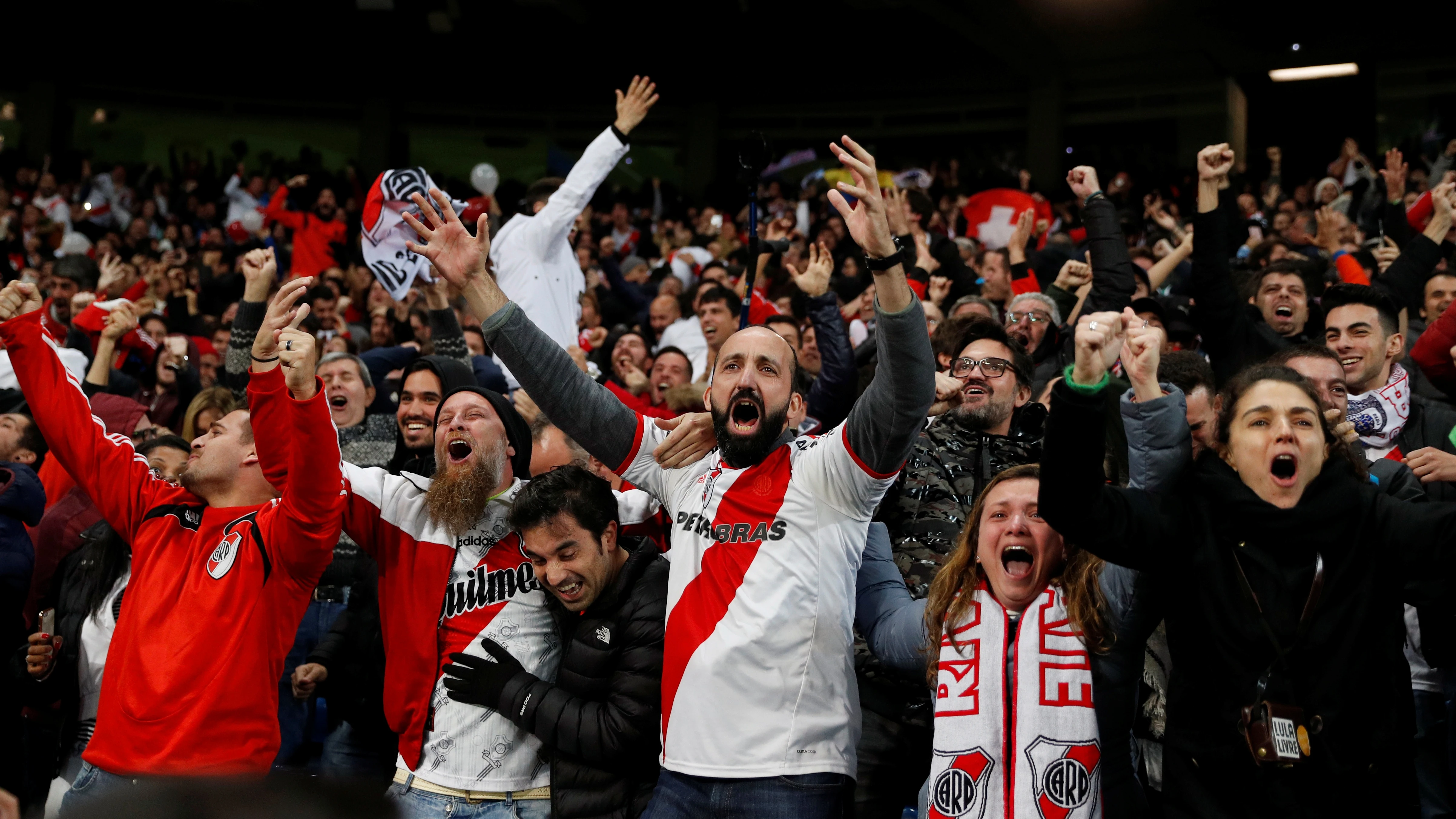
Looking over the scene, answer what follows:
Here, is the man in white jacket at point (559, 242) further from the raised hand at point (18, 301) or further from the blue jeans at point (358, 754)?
the raised hand at point (18, 301)

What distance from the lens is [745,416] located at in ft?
10.7

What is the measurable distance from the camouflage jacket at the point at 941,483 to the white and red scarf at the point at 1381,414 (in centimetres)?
125

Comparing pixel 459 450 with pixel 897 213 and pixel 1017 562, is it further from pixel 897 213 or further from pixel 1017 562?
pixel 897 213

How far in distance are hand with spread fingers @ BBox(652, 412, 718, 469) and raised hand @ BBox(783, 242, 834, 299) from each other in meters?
1.60

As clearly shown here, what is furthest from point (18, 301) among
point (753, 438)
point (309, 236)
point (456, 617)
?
point (309, 236)

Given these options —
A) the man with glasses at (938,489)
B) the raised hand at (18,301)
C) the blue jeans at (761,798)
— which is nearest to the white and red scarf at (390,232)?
the raised hand at (18,301)

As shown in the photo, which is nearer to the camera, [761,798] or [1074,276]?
[761,798]

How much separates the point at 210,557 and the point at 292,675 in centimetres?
102

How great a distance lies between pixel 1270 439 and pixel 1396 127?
1552cm

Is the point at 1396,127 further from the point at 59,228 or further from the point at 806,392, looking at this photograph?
the point at 59,228

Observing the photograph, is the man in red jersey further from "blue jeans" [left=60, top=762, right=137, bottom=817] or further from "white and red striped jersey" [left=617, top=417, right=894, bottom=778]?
"white and red striped jersey" [left=617, top=417, right=894, bottom=778]

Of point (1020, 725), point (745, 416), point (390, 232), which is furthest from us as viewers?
point (390, 232)

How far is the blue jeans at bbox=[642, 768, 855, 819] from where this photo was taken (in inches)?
114

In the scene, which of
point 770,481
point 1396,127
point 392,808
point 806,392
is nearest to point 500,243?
point 806,392
